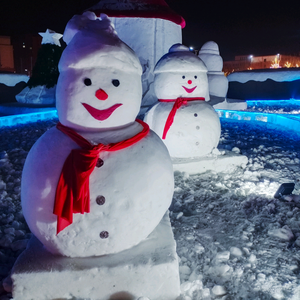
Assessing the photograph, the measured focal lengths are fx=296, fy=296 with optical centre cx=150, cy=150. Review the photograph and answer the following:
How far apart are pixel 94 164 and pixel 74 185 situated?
0.61 feet

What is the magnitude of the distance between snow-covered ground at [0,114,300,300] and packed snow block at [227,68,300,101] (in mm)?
15656

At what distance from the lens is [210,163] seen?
4668 mm

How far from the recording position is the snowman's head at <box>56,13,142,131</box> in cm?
201

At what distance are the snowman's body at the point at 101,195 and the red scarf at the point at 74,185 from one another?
42 mm

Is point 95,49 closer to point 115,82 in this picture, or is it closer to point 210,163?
point 115,82

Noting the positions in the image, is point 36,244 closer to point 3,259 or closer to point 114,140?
point 3,259

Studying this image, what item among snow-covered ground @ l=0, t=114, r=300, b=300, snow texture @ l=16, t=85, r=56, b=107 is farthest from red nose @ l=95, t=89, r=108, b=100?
snow texture @ l=16, t=85, r=56, b=107

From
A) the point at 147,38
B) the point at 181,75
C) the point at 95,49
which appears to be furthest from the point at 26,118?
the point at 95,49

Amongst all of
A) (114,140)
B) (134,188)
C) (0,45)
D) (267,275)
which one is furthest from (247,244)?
(0,45)

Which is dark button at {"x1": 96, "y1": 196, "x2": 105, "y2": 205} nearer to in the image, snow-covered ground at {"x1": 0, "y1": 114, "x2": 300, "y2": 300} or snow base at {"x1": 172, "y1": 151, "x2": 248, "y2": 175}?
snow-covered ground at {"x1": 0, "y1": 114, "x2": 300, "y2": 300}

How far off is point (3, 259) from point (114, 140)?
156 cm

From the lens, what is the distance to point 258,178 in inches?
177

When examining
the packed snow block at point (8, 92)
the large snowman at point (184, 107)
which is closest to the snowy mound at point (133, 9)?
the large snowman at point (184, 107)

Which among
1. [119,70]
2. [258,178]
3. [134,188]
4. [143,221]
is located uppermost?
[119,70]
